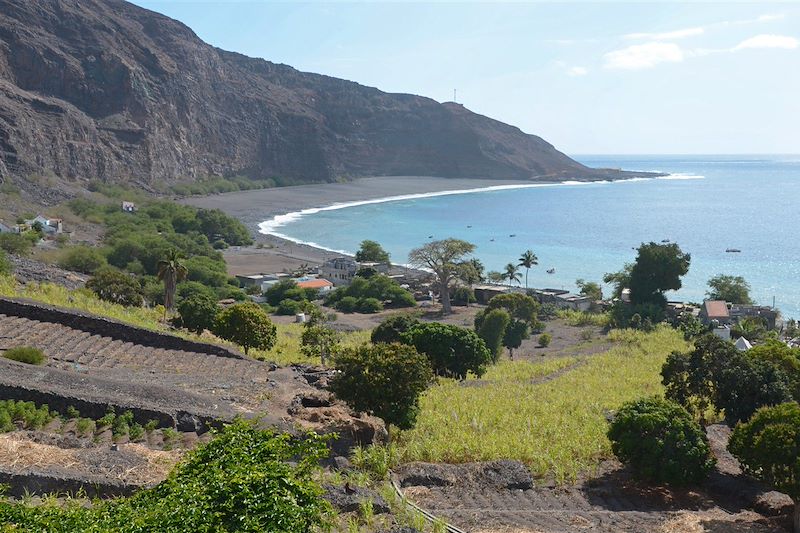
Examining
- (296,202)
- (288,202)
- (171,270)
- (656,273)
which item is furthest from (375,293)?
(296,202)

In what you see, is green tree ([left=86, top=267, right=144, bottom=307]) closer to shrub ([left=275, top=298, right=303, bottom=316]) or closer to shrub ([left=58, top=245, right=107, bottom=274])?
shrub ([left=275, top=298, right=303, bottom=316])

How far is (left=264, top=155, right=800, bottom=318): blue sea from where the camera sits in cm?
7650

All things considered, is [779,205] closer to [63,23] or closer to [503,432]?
[63,23]

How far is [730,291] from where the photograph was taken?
2176 inches

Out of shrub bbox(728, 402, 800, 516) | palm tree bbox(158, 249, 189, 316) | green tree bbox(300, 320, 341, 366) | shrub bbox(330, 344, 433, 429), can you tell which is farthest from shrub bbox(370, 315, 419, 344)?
shrub bbox(728, 402, 800, 516)

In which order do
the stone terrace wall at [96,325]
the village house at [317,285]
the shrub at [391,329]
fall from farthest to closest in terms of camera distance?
the village house at [317,285] → the shrub at [391,329] → the stone terrace wall at [96,325]

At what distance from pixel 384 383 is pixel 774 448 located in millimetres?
7073

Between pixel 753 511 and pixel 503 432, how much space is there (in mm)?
4990

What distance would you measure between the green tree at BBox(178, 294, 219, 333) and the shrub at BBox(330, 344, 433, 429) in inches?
513

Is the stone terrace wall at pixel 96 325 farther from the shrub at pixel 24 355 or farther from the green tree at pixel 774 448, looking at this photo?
the green tree at pixel 774 448

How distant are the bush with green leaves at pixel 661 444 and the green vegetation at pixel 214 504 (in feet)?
23.9

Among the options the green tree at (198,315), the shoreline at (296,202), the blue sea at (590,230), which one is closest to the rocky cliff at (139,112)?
the shoreline at (296,202)

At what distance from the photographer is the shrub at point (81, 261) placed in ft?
188

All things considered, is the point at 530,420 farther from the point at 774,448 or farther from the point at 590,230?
the point at 590,230
